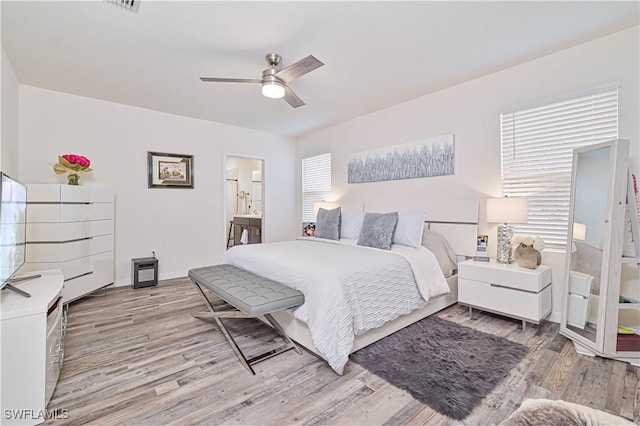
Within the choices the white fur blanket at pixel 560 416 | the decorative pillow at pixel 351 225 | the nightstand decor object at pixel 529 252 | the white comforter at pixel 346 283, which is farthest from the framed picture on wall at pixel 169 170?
the white fur blanket at pixel 560 416

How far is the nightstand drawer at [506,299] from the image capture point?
2.50 meters

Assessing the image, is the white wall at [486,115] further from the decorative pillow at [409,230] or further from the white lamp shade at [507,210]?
the decorative pillow at [409,230]

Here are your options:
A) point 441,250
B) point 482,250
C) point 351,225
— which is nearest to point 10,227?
point 351,225

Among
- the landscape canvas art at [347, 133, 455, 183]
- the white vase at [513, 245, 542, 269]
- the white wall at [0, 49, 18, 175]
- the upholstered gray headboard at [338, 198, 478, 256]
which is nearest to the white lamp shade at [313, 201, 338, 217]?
the landscape canvas art at [347, 133, 455, 183]

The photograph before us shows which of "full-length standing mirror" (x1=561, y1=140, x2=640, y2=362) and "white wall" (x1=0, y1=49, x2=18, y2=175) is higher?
"white wall" (x1=0, y1=49, x2=18, y2=175)

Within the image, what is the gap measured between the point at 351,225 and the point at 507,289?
189 centimetres

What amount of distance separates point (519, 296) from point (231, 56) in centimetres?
346

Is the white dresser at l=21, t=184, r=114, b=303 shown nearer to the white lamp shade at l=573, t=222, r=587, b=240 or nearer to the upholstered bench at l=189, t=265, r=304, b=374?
the upholstered bench at l=189, t=265, r=304, b=374

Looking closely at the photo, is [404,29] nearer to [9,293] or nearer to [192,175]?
[9,293]

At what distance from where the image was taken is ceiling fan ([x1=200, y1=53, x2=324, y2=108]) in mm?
2242

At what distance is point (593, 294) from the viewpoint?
226 centimetres

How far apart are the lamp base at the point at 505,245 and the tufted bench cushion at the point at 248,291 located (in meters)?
2.10

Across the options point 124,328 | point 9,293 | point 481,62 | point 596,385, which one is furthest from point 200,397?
point 481,62

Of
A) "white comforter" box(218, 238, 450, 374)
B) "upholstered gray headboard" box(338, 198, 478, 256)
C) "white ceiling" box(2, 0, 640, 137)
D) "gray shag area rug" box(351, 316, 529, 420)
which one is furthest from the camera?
"upholstered gray headboard" box(338, 198, 478, 256)
